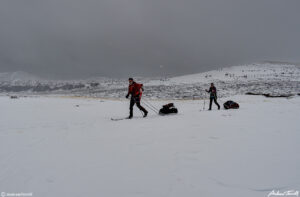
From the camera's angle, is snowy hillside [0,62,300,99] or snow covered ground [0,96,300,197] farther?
snowy hillside [0,62,300,99]

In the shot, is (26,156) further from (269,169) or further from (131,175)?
(269,169)

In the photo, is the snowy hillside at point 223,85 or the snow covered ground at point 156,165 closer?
the snow covered ground at point 156,165

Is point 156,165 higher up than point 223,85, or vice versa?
point 223,85

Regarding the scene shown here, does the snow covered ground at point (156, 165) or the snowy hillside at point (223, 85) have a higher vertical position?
the snowy hillside at point (223, 85)

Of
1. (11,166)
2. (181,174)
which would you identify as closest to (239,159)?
(181,174)

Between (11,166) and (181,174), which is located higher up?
(181,174)

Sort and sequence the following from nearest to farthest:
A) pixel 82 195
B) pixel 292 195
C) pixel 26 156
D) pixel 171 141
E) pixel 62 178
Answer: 1. pixel 292 195
2. pixel 82 195
3. pixel 62 178
4. pixel 26 156
5. pixel 171 141

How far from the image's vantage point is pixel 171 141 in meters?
3.98

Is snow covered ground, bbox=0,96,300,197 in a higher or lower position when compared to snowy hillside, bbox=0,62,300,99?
lower

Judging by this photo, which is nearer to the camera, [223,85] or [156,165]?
[156,165]

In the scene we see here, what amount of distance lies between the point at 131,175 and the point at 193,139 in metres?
2.19

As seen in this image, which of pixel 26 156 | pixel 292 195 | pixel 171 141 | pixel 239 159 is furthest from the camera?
pixel 171 141

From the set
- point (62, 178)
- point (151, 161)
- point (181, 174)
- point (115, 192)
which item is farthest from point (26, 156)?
point (181, 174)

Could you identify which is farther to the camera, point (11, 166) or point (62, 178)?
point (11, 166)
